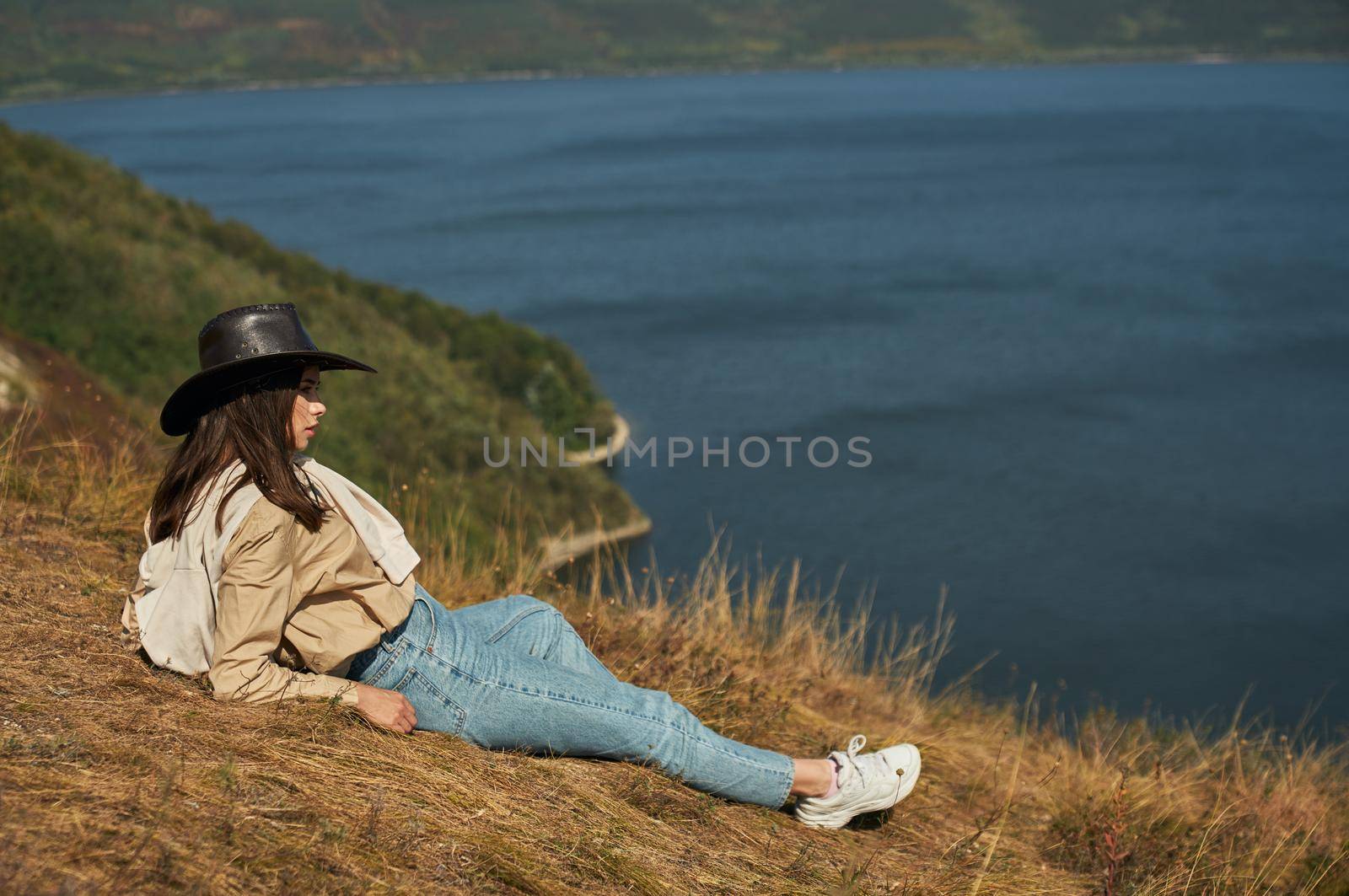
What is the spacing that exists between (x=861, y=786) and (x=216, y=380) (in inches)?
86.0

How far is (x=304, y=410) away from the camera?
304 cm

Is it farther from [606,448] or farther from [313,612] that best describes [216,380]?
[606,448]

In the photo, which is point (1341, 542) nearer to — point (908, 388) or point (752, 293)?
point (908, 388)

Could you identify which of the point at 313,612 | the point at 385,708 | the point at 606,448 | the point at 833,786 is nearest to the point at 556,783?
the point at 385,708

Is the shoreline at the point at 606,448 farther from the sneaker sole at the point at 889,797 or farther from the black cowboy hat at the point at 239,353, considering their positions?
the black cowboy hat at the point at 239,353

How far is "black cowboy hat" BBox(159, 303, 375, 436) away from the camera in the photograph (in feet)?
9.51

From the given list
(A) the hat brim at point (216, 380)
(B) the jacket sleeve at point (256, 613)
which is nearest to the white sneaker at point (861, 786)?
(B) the jacket sleeve at point (256, 613)

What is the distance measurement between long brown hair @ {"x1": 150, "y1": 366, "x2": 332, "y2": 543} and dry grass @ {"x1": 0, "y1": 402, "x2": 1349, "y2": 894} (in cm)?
52

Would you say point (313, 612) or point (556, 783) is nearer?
point (313, 612)

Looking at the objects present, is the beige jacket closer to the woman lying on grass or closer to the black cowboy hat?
the woman lying on grass

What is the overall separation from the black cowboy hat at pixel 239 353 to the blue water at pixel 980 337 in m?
7.65

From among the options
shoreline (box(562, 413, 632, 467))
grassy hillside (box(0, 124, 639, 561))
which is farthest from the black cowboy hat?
shoreline (box(562, 413, 632, 467))

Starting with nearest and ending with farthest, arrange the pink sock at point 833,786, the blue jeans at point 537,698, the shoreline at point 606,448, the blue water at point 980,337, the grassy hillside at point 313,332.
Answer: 1. the blue jeans at point 537,698
2. the pink sock at point 833,786
3. the grassy hillside at point 313,332
4. the blue water at point 980,337
5. the shoreline at point 606,448

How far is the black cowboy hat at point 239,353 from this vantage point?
9.51 ft
